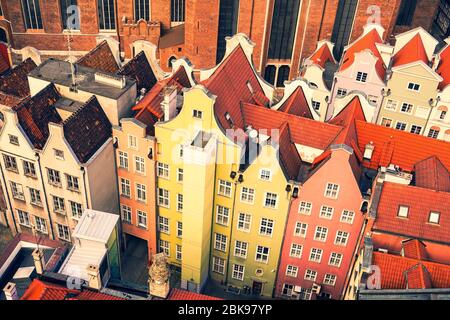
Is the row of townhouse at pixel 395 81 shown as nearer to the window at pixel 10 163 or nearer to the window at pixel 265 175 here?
the window at pixel 265 175

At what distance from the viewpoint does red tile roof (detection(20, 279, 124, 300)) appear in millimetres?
40469

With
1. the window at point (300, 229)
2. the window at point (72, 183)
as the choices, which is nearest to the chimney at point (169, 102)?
the window at point (72, 183)

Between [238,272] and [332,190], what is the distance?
642 inches

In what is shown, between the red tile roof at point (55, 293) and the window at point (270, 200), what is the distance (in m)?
18.3

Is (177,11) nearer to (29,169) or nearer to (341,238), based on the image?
(29,169)

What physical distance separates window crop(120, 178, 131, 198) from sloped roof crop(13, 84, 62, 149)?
944cm

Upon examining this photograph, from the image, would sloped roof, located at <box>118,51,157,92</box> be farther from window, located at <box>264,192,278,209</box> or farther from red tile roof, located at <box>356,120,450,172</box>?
red tile roof, located at <box>356,120,450,172</box>

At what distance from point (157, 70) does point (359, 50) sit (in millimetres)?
28868

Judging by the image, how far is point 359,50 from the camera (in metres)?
71.8

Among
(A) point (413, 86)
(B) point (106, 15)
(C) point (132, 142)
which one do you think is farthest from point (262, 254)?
(B) point (106, 15)

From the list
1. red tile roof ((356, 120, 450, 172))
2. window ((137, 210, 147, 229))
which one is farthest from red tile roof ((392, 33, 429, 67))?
window ((137, 210, 147, 229))

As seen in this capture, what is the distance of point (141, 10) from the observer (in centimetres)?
8375

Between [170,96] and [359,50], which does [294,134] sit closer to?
[170,96]

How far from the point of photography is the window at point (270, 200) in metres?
51.6
